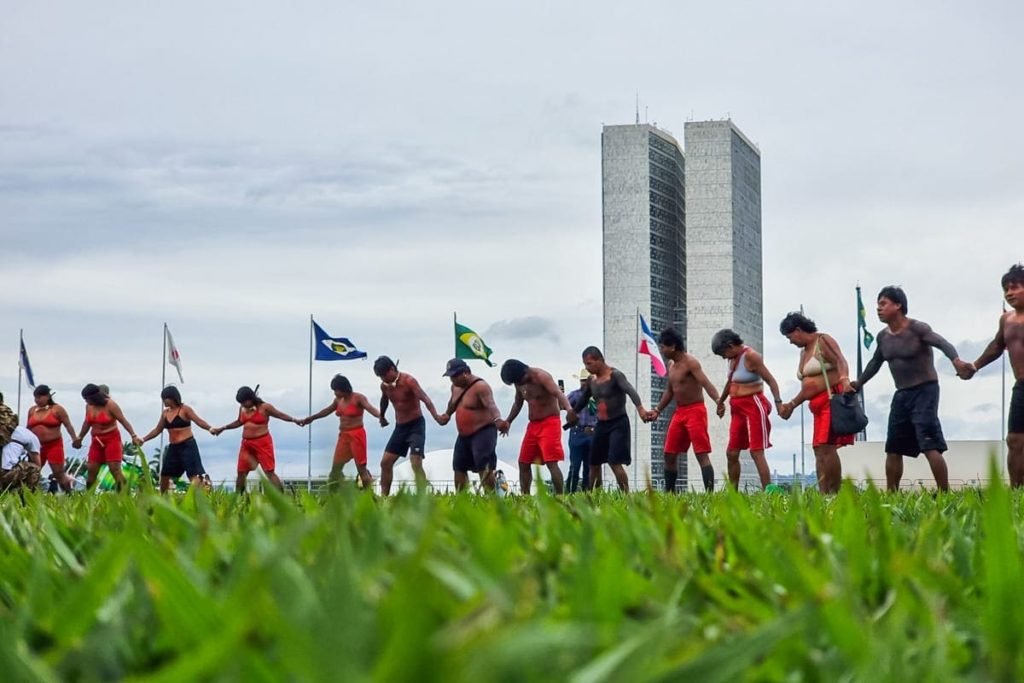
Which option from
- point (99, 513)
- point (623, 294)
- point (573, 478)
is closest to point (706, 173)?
point (623, 294)

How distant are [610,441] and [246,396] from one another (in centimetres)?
651

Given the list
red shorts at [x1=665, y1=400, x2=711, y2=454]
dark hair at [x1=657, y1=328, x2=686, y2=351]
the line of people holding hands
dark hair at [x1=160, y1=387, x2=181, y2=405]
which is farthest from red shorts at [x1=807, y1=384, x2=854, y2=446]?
dark hair at [x1=160, y1=387, x2=181, y2=405]

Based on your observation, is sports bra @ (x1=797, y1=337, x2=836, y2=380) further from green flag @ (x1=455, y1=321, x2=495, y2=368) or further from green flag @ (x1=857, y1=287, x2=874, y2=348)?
Answer: green flag @ (x1=857, y1=287, x2=874, y2=348)

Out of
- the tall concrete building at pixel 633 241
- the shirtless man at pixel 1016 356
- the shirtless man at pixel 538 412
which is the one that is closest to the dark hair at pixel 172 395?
the shirtless man at pixel 538 412

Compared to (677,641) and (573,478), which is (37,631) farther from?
(573,478)

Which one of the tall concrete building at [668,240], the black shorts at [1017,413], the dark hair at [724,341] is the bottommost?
the black shorts at [1017,413]

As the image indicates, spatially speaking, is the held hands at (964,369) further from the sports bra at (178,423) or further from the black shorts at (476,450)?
the sports bra at (178,423)

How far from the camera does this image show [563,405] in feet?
54.8

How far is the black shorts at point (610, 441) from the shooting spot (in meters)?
16.5

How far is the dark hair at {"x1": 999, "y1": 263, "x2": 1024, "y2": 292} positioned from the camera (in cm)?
1073

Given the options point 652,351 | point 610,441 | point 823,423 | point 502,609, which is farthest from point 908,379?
point 652,351

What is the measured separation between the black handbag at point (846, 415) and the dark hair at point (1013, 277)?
2086 mm

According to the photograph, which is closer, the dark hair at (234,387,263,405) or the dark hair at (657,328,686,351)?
the dark hair at (657,328,686,351)

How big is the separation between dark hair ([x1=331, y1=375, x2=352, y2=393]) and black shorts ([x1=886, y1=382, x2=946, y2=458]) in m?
9.41
